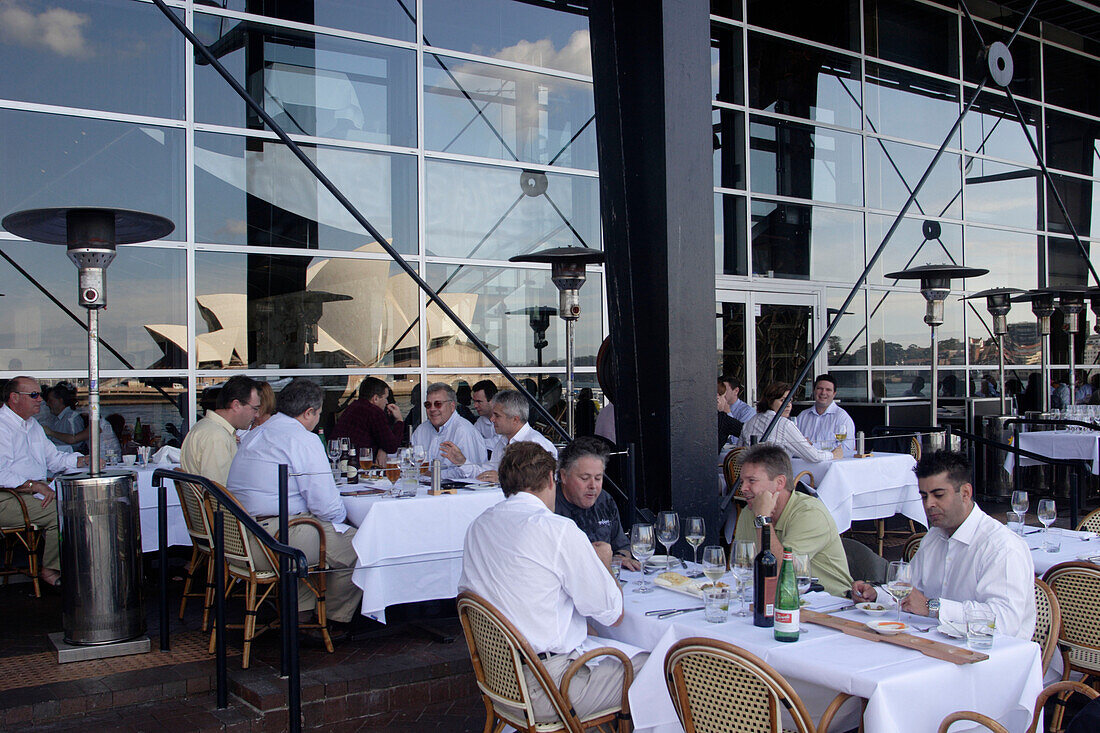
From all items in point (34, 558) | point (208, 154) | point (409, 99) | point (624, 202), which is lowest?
point (34, 558)

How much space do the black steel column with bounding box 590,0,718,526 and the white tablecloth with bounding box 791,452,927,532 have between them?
2525mm

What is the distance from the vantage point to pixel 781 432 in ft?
25.4

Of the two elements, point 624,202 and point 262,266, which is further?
point 262,266

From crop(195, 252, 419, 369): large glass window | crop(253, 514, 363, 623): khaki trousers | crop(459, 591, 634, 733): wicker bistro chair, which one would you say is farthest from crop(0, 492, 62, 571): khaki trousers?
crop(459, 591, 634, 733): wicker bistro chair

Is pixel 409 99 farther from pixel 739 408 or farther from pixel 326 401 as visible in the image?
pixel 739 408

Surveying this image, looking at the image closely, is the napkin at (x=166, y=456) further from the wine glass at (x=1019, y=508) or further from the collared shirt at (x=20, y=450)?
the wine glass at (x=1019, y=508)

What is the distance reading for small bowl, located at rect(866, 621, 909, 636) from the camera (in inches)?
117

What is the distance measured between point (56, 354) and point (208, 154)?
2.33 meters

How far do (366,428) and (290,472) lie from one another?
8.48ft

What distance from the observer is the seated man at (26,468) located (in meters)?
6.70

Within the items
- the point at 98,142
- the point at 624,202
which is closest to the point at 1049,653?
the point at 624,202

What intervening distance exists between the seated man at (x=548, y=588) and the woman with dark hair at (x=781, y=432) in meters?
4.50

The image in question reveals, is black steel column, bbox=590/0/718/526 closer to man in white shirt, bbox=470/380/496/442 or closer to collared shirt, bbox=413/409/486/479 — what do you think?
collared shirt, bbox=413/409/486/479

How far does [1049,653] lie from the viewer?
3229 mm
